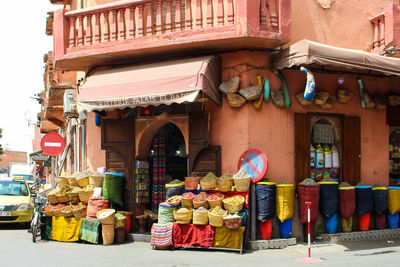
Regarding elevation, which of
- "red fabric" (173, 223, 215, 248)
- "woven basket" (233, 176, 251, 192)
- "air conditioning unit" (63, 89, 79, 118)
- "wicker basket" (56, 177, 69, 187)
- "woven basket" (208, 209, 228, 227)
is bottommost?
"red fabric" (173, 223, 215, 248)

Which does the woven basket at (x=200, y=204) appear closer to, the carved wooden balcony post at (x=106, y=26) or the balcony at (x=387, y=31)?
the carved wooden balcony post at (x=106, y=26)

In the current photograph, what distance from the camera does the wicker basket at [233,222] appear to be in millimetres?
8953

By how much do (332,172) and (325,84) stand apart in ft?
7.12

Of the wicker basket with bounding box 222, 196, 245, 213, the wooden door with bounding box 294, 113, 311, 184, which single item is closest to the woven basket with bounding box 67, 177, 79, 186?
the wicker basket with bounding box 222, 196, 245, 213

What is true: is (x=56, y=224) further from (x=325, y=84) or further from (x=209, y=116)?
(x=325, y=84)

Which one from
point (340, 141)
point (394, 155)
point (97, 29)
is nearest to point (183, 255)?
point (340, 141)

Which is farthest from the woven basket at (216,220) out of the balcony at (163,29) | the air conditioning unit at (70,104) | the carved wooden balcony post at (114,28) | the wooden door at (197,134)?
the air conditioning unit at (70,104)

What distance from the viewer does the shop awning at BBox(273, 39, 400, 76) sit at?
29.8 feet

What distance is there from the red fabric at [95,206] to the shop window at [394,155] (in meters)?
7.64

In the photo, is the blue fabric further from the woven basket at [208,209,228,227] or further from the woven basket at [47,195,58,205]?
the woven basket at [47,195,58,205]

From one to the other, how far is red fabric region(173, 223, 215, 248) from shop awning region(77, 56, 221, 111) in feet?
8.79

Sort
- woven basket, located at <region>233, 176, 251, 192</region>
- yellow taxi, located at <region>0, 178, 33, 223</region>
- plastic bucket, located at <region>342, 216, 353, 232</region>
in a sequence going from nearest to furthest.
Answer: woven basket, located at <region>233, 176, 251, 192</region>, plastic bucket, located at <region>342, 216, 353, 232</region>, yellow taxi, located at <region>0, 178, 33, 223</region>

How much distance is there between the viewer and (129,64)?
453 inches

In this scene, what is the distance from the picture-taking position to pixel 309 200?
32.0 ft
